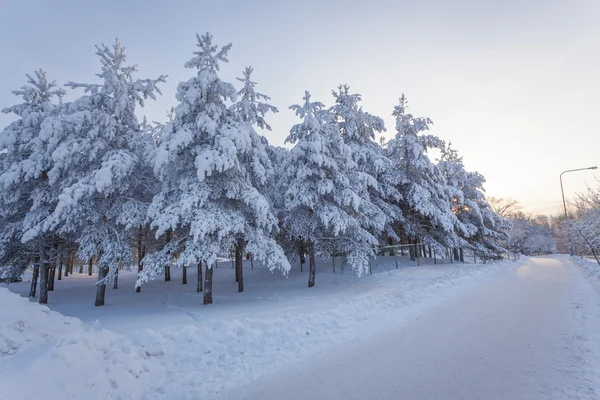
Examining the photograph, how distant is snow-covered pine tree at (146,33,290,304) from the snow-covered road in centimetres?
505

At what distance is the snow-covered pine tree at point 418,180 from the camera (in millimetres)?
18734

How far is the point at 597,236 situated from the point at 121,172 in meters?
26.0

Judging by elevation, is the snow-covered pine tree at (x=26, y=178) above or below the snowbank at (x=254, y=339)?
above

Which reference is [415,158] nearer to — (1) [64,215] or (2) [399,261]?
(2) [399,261]

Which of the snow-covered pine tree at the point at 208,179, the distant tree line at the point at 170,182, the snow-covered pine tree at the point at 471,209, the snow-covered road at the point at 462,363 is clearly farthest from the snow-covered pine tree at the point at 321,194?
the snow-covered pine tree at the point at 471,209

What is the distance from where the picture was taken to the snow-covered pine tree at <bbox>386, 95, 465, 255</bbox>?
61.5 ft

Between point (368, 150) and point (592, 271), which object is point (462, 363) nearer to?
point (368, 150)

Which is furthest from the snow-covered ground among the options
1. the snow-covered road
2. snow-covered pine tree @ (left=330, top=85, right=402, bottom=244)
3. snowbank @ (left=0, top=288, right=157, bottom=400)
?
snow-covered pine tree @ (left=330, top=85, right=402, bottom=244)

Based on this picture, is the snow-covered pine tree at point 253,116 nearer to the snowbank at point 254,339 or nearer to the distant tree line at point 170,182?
the distant tree line at point 170,182

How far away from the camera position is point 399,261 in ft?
63.9

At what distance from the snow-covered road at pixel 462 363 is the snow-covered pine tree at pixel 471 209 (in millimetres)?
16883

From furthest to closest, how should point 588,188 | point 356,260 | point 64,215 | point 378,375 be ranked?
point 588,188 < point 356,260 < point 64,215 < point 378,375

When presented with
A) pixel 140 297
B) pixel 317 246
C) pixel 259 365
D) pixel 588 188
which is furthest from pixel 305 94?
pixel 588 188

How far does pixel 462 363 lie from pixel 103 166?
1263cm
